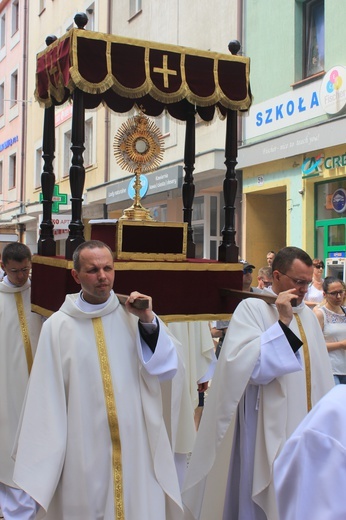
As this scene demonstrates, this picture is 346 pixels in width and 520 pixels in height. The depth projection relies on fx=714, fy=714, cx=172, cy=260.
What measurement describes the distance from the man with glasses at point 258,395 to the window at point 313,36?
8.83 meters

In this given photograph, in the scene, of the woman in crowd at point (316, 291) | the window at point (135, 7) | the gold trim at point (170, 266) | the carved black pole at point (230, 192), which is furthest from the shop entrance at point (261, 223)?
the gold trim at point (170, 266)

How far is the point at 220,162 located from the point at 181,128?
6.53ft

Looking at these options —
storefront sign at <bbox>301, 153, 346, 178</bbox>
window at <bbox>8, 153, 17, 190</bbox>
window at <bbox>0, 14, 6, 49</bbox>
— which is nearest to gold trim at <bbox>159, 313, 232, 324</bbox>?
storefront sign at <bbox>301, 153, 346, 178</bbox>

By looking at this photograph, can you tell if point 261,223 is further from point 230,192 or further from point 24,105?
point 24,105

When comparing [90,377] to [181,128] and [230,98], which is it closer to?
[230,98]

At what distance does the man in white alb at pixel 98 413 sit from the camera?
11.1 feet

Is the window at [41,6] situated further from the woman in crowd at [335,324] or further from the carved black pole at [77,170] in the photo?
the carved black pole at [77,170]

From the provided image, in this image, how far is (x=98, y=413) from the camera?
3473mm

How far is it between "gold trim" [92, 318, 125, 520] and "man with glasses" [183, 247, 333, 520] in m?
0.70

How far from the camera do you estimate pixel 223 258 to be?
17.9 ft

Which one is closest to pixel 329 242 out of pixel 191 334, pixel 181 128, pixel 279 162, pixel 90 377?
pixel 279 162

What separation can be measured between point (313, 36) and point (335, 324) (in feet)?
24.9

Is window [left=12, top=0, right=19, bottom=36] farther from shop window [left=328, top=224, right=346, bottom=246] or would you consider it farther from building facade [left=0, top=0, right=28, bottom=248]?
shop window [left=328, top=224, right=346, bottom=246]

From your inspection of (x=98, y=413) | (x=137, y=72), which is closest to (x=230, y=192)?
(x=137, y=72)
